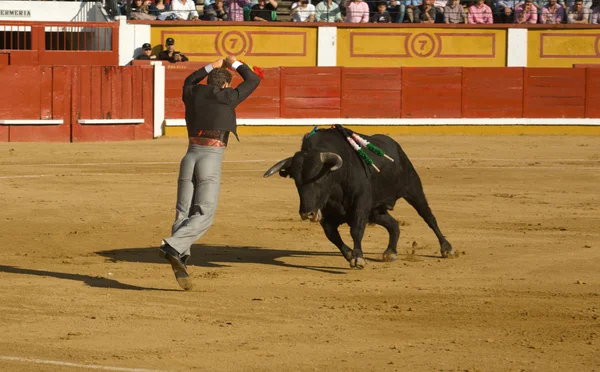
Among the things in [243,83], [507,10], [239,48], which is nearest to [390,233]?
[243,83]

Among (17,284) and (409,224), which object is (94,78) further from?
(17,284)

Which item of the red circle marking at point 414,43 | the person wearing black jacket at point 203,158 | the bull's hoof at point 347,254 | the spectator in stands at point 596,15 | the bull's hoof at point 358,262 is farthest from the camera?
the spectator in stands at point 596,15

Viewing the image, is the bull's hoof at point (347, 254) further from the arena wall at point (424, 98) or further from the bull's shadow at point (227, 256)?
the arena wall at point (424, 98)

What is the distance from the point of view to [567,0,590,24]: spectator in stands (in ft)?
87.1

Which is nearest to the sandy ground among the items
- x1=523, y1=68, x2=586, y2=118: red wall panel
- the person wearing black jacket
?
the person wearing black jacket

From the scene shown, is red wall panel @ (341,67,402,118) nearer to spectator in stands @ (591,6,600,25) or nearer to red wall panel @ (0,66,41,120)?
spectator in stands @ (591,6,600,25)

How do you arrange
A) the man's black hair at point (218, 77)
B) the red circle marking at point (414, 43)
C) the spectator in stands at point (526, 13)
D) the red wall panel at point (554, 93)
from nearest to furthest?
the man's black hair at point (218, 77), the red wall panel at point (554, 93), the red circle marking at point (414, 43), the spectator in stands at point (526, 13)

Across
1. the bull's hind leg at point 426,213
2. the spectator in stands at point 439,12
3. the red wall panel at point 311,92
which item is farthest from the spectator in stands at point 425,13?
the bull's hind leg at point 426,213

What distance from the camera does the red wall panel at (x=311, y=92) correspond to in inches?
940

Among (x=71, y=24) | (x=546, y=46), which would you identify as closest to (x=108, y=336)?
(x=71, y=24)

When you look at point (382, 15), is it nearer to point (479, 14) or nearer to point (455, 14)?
point (455, 14)

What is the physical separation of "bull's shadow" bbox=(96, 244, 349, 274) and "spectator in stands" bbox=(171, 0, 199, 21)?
15.0m

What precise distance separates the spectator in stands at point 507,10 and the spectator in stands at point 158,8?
7.25m

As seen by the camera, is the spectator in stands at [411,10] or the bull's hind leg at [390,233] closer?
the bull's hind leg at [390,233]
